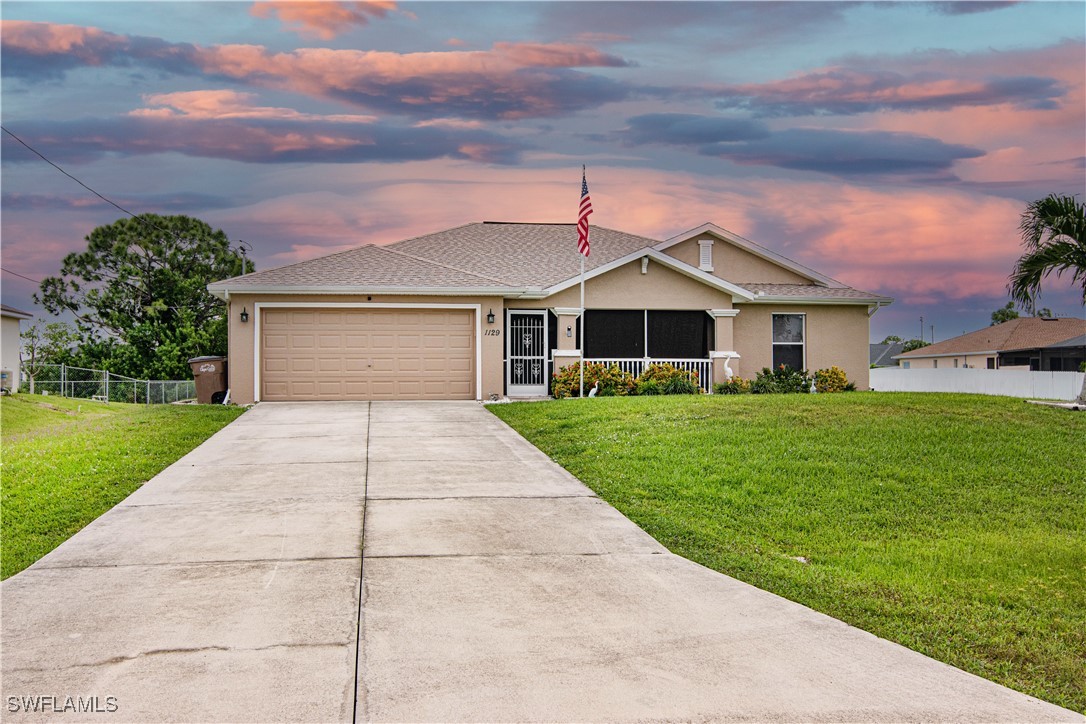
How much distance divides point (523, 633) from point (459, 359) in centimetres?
1608

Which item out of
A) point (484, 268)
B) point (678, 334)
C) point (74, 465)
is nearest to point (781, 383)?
point (678, 334)

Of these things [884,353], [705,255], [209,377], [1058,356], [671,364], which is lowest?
[209,377]

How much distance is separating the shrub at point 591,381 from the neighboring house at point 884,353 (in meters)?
49.0

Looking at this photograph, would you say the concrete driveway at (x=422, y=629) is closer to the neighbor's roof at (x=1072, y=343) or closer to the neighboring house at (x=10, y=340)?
the neighboring house at (x=10, y=340)

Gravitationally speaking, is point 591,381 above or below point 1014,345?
below

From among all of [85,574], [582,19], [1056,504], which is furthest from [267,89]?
[1056,504]

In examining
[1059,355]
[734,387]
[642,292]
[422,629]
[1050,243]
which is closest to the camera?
[422,629]

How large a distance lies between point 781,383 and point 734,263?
4.61 m

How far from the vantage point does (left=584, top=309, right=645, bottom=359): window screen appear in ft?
75.0

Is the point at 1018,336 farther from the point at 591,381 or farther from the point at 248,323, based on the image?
the point at 248,323

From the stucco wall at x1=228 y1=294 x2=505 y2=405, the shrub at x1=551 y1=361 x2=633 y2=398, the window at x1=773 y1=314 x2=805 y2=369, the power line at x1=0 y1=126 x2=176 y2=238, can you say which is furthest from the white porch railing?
the power line at x1=0 y1=126 x2=176 y2=238

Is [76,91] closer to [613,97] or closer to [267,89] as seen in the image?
[267,89]

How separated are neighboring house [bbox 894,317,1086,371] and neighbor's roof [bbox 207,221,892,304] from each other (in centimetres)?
2081

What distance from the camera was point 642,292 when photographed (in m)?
22.9
